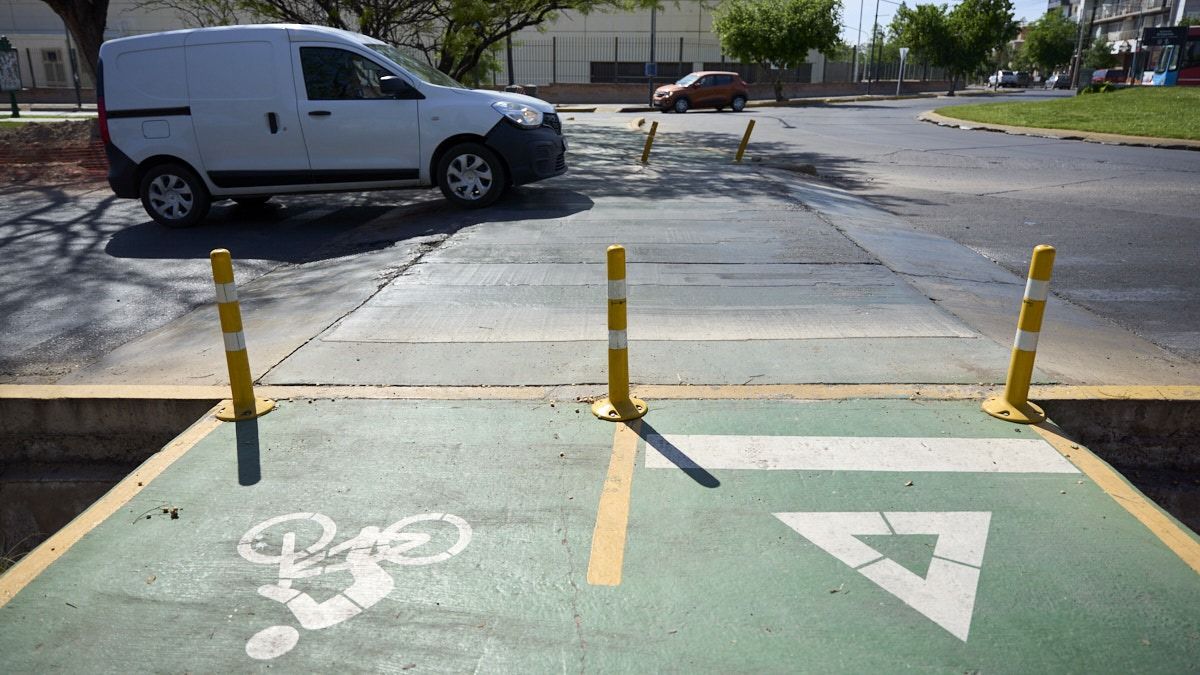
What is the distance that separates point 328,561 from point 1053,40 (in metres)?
107

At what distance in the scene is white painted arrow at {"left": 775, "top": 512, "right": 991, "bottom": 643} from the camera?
9.96ft

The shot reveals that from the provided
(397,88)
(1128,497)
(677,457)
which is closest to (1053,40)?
(397,88)

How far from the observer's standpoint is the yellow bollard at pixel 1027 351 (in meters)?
4.34

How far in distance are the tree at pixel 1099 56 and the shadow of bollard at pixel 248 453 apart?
96.5 metres

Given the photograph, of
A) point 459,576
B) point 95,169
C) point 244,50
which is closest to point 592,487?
point 459,576

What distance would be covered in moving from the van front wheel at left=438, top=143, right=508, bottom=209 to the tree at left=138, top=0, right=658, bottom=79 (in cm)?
623

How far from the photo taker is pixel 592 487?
3865 millimetres

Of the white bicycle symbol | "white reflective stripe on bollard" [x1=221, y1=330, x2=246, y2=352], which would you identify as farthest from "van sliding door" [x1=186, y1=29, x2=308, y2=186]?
the white bicycle symbol

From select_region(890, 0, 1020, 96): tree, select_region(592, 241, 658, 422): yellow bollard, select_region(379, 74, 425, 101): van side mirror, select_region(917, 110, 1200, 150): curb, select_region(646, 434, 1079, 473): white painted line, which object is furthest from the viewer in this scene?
select_region(890, 0, 1020, 96): tree

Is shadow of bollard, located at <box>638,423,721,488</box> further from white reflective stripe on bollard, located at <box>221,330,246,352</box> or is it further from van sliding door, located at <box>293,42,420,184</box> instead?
van sliding door, located at <box>293,42,420,184</box>

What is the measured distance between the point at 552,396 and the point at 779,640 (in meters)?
2.29

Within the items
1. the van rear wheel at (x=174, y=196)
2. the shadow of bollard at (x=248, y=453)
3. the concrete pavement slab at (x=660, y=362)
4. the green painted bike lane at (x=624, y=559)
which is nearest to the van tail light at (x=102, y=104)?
the van rear wheel at (x=174, y=196)

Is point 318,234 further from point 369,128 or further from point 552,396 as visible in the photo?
point 552,396

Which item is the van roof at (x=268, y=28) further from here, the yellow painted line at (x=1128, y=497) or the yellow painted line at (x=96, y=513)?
the yellow painted line at (x=1128, y=497)
